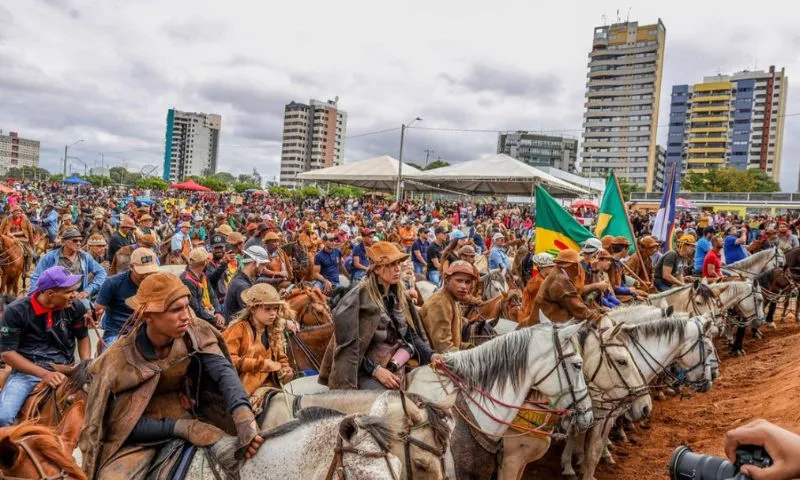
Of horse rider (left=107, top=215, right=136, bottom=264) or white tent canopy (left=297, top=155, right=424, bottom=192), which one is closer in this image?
horse rider (left=107, top=215, right=136, bottom=264)

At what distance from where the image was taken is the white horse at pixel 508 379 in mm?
4355

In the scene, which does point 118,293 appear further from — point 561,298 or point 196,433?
point 561,298

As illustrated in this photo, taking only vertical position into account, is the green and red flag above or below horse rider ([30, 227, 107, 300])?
above

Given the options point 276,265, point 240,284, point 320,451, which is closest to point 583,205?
point 276,265

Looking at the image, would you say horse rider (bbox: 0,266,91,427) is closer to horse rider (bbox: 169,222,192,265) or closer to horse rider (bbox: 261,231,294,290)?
horse rider (bbox: 261,231,294,290)

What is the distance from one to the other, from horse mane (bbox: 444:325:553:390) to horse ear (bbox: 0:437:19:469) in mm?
2874

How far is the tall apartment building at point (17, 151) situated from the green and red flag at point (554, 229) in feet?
606

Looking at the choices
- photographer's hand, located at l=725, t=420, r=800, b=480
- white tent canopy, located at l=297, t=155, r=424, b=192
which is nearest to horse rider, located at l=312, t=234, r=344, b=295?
photographer's hand, located at l=725, t=420, r=800, b=480

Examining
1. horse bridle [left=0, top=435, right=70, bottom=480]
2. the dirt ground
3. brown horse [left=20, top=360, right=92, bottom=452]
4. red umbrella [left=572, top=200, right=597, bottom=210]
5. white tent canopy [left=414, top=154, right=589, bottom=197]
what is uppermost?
white tent canopy [left=414, top=154, right=589, bottom=197]

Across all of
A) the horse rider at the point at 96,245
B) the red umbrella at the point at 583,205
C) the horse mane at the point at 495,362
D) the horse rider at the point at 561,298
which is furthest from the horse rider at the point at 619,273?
the red umbrella at the point at 583,205

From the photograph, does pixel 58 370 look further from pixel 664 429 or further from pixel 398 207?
pixel 398 207

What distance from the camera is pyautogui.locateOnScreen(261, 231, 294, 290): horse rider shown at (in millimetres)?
7812

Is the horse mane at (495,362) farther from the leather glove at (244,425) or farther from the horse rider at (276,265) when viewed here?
the horse rider at (276,265)

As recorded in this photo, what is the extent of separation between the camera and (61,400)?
432cm
